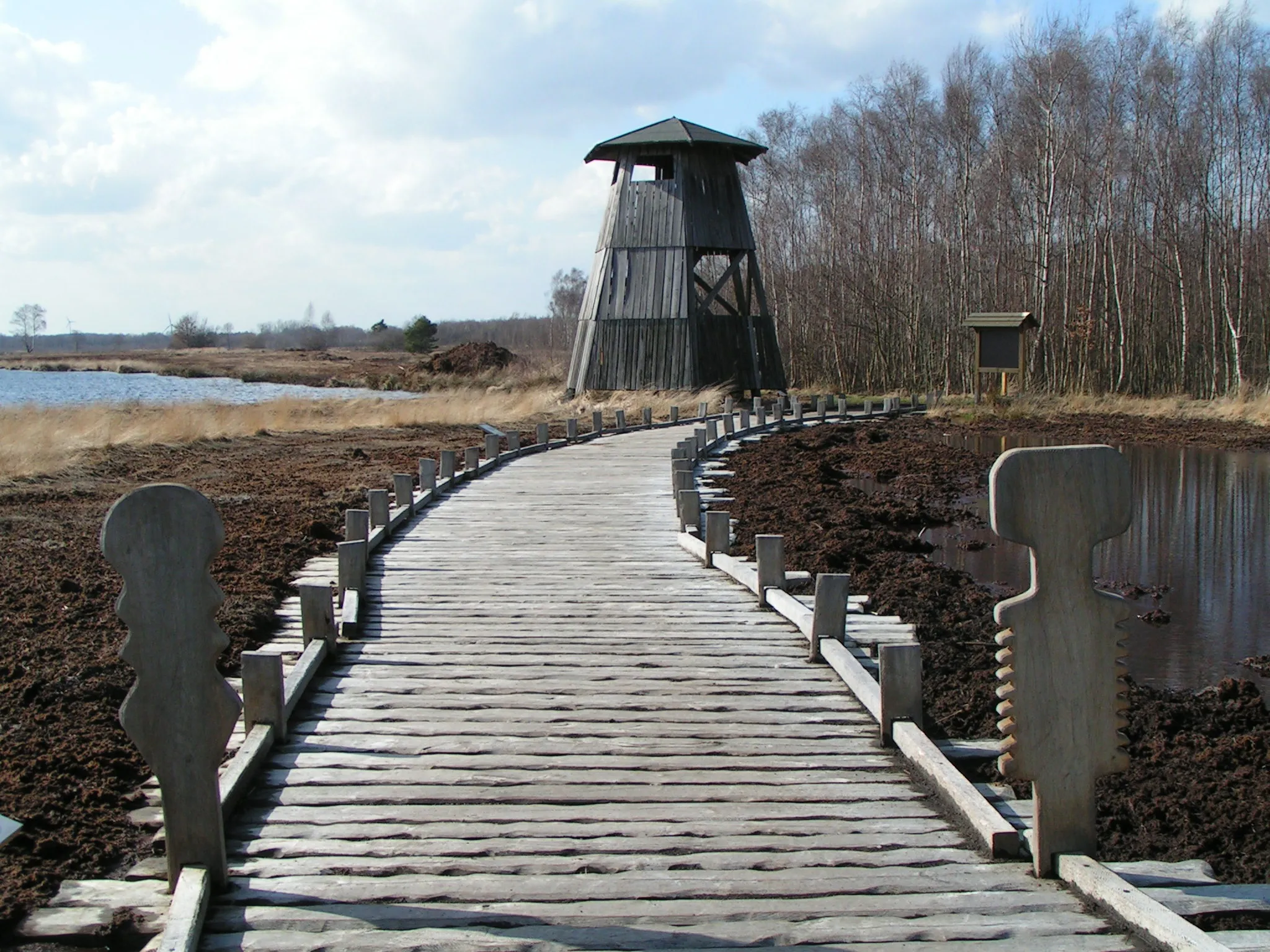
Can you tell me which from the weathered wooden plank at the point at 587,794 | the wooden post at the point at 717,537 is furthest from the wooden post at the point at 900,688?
the wooden post at the point at 717,537

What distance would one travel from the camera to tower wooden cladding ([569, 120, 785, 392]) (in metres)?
38.3

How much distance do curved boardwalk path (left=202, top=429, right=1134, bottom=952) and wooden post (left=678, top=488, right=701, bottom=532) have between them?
3.69 m

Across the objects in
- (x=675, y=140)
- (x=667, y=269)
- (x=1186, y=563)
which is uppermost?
(x=675, y=140)

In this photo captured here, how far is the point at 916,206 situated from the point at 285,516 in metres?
39.7

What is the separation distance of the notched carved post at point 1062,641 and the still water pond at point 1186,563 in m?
5.68

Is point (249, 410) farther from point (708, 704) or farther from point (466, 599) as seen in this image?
point (708, 704)

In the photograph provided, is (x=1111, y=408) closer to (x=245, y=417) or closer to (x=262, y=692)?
(x=245, y=417)

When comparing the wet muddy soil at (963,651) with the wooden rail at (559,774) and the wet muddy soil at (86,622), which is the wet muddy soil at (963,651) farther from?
the wet muddy soil at (86,622)

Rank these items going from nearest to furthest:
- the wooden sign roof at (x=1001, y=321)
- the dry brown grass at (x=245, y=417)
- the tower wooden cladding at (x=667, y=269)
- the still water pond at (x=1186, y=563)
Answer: the still water pond at (x=1186, y=563) < the dry brown grass at (x=245, y=417) < the wooden sign roof at (x=1001, y=321) < the tower wooden cladding at (x=667, y=269)

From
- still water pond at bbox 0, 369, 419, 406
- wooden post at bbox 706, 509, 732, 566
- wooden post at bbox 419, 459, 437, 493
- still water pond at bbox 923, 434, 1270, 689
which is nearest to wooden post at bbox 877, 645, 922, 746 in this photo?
still water pond at bbox 923, 434, 1270, 689

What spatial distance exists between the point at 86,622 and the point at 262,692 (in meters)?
4.18

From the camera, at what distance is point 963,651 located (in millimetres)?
10375

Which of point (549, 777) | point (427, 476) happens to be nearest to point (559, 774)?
point (549, 777)

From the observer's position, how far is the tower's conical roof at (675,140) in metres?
38.3
